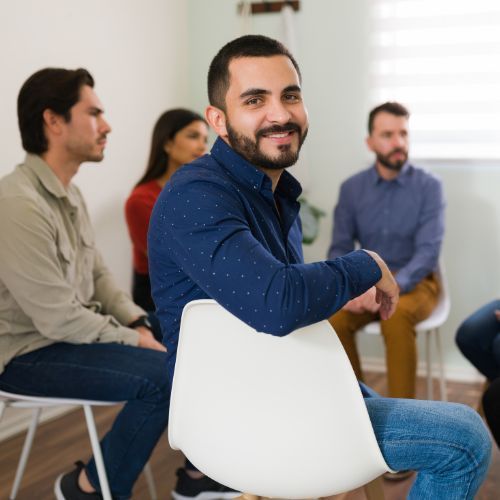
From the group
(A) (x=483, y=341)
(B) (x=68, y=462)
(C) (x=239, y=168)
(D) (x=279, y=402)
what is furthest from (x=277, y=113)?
(B) (x=68, y=462)

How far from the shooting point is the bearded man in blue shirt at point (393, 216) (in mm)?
3176

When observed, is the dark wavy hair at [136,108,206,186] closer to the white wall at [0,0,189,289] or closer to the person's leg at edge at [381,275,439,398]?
the white wall at [0,0,189,289]

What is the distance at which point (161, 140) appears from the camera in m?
3.50

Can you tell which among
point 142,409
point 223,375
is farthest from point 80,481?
point 223,375

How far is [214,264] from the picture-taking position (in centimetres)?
135

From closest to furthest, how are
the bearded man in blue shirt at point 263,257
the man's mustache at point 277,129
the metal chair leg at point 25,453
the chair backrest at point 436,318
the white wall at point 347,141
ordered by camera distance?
the bearded man in blue shirt at point 263,257
the man's mustache at point 277,129
the metal chair leg at point 25,453
the chair backrest at point 436,318
the white wall at point 347,141

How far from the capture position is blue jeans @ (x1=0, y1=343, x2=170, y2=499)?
81.5 inches

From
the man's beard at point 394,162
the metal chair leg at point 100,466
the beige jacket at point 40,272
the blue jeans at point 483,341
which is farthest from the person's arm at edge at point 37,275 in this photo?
the man's beard at point 394,162

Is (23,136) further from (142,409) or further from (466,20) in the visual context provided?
(466,20)

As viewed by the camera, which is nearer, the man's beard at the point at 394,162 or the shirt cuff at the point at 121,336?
the shirt cuff at the point at 121,336

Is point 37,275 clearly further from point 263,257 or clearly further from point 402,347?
point 402,347

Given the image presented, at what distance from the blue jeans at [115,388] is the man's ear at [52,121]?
698mm

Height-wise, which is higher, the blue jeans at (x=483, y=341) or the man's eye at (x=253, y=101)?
the man's eye at (x=253, y=101)

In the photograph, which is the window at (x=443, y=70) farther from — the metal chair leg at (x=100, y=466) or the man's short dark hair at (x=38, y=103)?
the metal chair leg at (x=100, y=466)
